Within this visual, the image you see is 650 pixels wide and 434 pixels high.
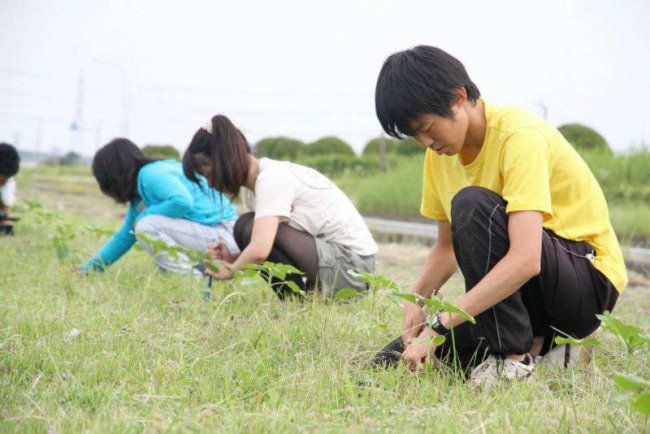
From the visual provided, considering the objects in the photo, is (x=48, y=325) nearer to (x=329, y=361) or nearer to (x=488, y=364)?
(x=329, y=361)

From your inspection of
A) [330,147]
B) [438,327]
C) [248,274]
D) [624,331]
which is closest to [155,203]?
[248,274]

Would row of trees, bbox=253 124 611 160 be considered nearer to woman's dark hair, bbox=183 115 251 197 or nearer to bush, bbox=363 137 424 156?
bush, bbox=363 137 424 156

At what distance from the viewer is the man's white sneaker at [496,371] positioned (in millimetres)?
2043

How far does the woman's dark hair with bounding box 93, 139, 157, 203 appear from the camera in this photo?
392 centimetres

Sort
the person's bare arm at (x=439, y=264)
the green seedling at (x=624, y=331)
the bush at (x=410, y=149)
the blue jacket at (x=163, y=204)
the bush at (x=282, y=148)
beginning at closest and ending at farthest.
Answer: the green seedling at (x=624, y=331) → the person's bare arm at (x=439, y=264) → the blue jacket at (x=163, y=204) → the bush at (x=410, y=149) → the bush at (x=282, y=148)

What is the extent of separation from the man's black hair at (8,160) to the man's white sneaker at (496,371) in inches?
192

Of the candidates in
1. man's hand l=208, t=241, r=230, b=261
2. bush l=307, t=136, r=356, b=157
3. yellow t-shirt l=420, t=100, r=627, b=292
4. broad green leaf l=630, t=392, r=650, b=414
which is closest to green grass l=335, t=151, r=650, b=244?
man's hand l=208, t=241, r=230, b=261

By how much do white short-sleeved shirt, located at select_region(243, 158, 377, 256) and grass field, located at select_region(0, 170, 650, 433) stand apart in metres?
0.36

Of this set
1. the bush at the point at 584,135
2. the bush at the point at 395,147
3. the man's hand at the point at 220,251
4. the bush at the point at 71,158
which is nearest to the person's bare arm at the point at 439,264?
the man's hand at the point at 220,251

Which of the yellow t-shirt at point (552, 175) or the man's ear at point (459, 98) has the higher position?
the man's ear at point (459, 98)

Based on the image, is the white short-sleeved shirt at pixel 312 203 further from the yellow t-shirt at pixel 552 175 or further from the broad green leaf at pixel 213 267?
the yellow t-shirt at pixel 552 175

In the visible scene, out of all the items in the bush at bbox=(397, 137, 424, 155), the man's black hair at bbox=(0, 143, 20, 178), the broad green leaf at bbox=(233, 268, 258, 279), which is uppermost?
the broad green leaf at bbox=(233, 268, 258, 279)

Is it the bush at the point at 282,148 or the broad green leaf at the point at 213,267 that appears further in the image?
the bush at the point at 282,148

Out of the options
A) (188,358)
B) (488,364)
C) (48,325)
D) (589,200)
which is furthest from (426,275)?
(48,325)
